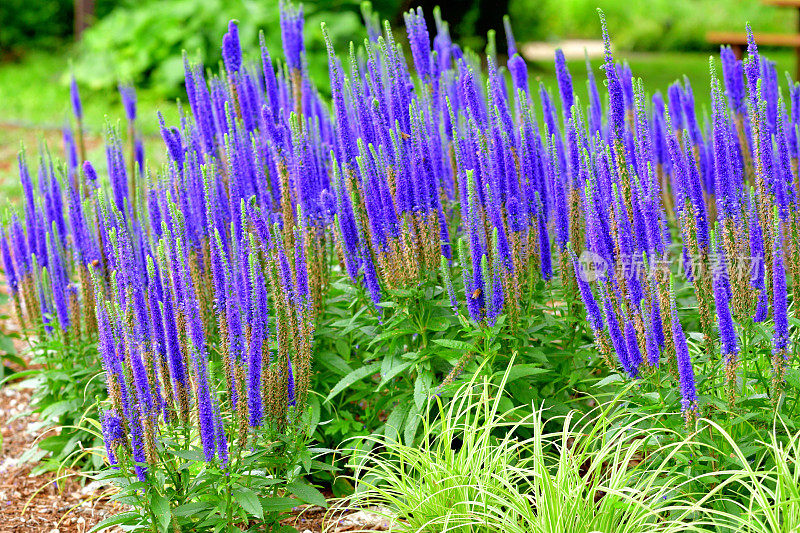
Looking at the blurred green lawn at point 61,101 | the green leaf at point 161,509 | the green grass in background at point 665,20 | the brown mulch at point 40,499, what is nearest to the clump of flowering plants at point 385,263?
the green leaf at point 161,509

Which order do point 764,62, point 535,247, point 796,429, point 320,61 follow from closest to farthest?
point 796,429, point 535,247, point 764,62, point 320,61

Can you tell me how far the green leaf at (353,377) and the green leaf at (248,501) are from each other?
53cm

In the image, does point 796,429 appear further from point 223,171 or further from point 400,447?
point 223,171

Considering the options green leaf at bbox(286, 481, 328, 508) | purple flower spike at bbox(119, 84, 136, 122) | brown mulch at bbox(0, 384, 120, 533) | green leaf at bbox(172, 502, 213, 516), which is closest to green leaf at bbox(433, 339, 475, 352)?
green leaf at bbox(286, 481, 328, 508)

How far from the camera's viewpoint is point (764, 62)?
13.7 ft

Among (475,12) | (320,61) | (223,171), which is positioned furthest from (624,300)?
(475,12)

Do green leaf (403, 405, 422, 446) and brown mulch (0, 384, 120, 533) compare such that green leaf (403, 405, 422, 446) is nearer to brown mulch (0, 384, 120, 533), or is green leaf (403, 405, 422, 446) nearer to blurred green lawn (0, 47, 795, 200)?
brown mulch (0, 384, 120, 533)

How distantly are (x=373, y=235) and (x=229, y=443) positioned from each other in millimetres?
926

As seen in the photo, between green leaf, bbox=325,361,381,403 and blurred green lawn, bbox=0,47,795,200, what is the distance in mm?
5613

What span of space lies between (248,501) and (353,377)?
→ 67cm

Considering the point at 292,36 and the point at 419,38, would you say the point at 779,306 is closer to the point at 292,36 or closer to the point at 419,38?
the point at 419,38

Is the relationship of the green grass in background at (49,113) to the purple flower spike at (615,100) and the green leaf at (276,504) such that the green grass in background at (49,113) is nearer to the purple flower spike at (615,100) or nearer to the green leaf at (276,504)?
the green leaf at (276,504)

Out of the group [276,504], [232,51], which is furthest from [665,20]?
[276,504]

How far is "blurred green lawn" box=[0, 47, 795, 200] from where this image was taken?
35.4 feet
